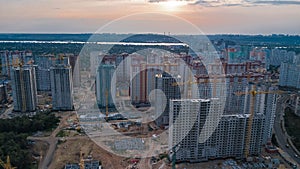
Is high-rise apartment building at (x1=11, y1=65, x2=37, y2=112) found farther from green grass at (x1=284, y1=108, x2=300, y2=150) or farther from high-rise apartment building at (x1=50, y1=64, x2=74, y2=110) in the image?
green grass at (x1=284, y1=108, x2=300, y2=150)

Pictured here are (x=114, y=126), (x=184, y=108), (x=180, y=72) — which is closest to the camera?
(x=184, y=108)

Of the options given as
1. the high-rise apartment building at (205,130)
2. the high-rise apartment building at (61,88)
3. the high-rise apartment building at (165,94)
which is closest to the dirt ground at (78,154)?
the high-rise apartment building at (205,130)

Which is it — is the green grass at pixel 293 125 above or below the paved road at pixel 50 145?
above

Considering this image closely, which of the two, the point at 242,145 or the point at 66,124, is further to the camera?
the point at 66,124

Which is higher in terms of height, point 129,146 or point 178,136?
point 178,136

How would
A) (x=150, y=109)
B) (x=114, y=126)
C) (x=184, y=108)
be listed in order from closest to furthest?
(x=184, y=108) < (x=114, y=126) < (x=150, y=109)

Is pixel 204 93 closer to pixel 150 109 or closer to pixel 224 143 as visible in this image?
pixel 150 109

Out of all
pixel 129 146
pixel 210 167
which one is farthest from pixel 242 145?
pixel 129 146

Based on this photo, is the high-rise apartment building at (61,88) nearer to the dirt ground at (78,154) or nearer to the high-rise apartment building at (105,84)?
the high-rise apartment building at (105,84)
